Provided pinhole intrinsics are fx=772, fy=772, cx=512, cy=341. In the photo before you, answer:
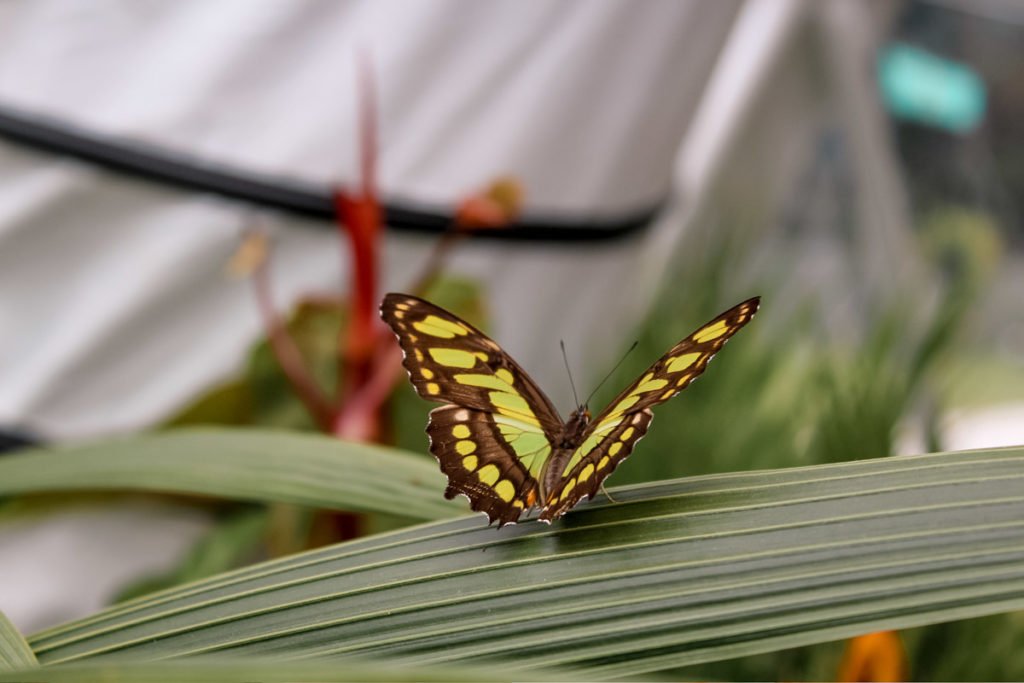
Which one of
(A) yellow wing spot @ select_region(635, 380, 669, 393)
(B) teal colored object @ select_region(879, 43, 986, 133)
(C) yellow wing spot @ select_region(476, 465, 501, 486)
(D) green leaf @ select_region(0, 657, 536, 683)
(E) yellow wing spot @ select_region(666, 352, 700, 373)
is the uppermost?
(B) teal colored object @ select_region(879, 43, 986, 133)

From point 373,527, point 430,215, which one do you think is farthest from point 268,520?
point 430,215

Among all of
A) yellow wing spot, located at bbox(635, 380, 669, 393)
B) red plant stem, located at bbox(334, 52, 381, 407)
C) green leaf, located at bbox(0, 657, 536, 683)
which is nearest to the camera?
green leaf, located at bbox(0, 657, 536, 683)

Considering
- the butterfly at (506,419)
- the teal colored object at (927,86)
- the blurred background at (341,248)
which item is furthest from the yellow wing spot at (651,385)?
the teal colored object at (927,86)

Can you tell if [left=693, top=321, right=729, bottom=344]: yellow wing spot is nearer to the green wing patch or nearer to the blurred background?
the green wing patch

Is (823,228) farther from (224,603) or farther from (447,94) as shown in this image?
(224,603)

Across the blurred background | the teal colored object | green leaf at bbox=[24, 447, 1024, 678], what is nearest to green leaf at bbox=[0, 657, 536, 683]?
green leaf at bbox=[24, 447, 1024, 678]

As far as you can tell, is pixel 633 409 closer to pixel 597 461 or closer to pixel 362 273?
pixel 597 461
